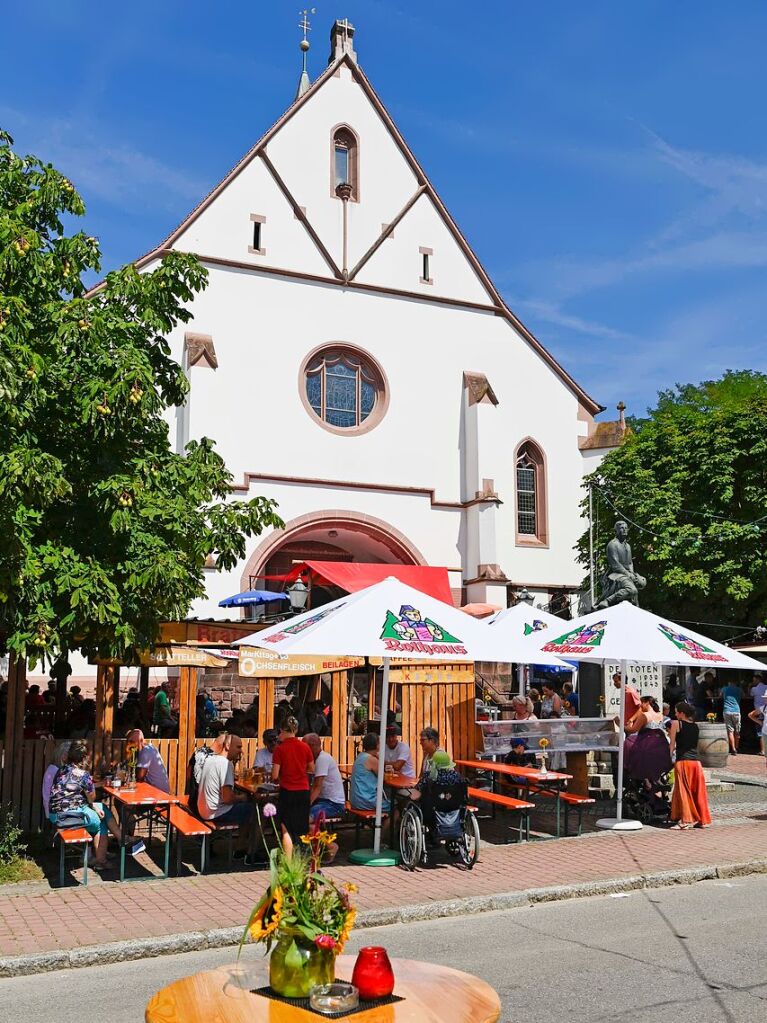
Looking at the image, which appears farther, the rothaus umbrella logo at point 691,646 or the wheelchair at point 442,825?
the rothaus umbrella logo at point 691,646

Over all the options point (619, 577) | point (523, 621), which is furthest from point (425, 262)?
point (523, 621)

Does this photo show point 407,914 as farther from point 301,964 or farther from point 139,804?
point 301,964

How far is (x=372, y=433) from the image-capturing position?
1123 inches

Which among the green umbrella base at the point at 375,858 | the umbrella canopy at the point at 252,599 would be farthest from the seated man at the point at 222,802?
the umbrella canopy at the point at 252,599

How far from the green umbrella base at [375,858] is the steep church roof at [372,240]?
18.8m

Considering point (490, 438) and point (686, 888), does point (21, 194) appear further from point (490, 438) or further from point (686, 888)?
point (490, 438)

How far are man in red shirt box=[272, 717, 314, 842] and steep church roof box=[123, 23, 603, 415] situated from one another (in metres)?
18.6

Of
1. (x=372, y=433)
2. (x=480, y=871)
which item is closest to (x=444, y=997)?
(x=480, y=871)

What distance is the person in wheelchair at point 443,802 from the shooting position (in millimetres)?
10602

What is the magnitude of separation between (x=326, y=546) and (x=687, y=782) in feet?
56.7

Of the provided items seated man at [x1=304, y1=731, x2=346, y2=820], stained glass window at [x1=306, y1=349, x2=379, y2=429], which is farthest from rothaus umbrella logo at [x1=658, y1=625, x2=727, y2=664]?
stained glass window at [x1=306, y1=349, x2=379, y2=429]

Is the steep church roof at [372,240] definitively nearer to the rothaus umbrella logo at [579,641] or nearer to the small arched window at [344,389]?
the small arched window at [344,389]

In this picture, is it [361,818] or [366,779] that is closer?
[366,779]

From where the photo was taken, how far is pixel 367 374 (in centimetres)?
2895
